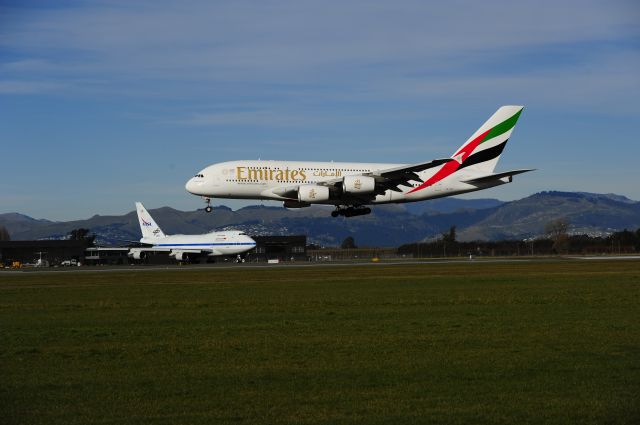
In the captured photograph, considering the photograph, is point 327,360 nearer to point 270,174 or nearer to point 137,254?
point 270,174

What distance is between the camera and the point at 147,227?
384ft

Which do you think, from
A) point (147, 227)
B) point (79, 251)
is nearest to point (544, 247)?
point (147, 227)

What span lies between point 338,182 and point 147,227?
62.0m

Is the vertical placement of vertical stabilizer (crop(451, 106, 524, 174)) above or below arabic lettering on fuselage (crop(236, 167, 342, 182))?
above

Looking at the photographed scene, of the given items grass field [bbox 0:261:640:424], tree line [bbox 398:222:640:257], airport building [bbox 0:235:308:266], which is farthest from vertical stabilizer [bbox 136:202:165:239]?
grass field [bbox 0:261:640:424]

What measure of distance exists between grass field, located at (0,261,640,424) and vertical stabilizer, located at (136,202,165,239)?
8223cm

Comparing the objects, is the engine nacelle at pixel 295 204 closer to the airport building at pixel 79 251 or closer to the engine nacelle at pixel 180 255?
the engine nacelle at pixel 180 255

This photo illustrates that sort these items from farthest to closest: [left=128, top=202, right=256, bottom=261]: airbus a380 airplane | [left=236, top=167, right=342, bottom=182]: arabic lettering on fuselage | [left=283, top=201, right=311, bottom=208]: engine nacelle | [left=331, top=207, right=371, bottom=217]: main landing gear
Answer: [left=128, top=202, right=256, bottom=261]: airbus a380 airplane, [left=331, top=207, right=371, bottom=217]: main landing gear, [left=283, top=201, right=311, bottom=208]: engine nacelle, [left=236, top=167, right=342, bottom=182]: arabic lettering on fuselage

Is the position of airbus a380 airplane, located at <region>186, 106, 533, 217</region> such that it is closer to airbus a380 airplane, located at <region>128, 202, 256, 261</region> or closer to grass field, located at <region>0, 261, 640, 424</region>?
grass field, located at <region>0, 261, 640, 424</region>

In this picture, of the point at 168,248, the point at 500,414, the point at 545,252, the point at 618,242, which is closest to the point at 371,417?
the point at 500,414

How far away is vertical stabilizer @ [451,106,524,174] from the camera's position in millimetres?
69062

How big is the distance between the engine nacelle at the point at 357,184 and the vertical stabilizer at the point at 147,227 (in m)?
57.1

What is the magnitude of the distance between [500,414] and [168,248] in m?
95.6

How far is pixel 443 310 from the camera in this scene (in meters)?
27.2
